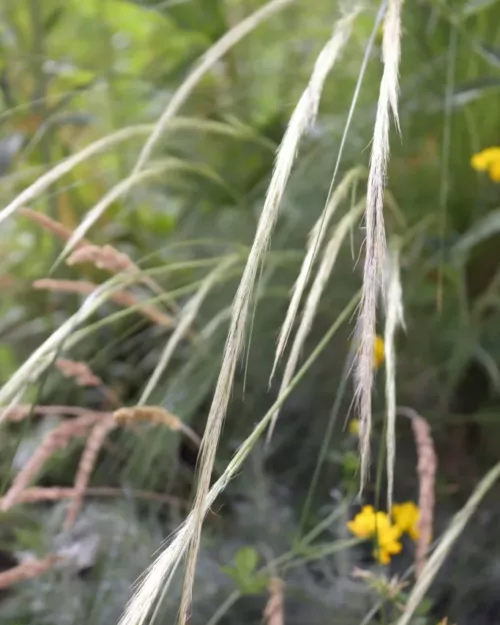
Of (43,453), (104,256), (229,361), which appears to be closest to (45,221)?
(104,256)

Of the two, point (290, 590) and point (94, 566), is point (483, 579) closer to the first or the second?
point (290, 590)

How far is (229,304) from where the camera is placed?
65 centimetres

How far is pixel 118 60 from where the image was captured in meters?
0.81

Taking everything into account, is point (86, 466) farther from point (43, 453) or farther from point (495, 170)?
point (495, 170)

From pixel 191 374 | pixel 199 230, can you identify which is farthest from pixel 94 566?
pixel 199 230

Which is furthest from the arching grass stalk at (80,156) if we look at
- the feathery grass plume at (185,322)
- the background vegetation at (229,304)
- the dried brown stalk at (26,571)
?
the dried brown stalk at (26,571)

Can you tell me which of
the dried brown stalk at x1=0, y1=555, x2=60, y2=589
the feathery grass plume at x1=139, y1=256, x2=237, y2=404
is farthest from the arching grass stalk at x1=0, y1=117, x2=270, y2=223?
the dried brown stalk at x1=0, y1=555, x2=60, y2=589

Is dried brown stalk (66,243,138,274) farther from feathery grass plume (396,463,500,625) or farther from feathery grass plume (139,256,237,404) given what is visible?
feathery grass plume (396,463,500,625)

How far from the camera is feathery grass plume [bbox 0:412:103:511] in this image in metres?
0.42

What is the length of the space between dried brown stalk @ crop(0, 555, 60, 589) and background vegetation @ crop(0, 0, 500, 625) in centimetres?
3

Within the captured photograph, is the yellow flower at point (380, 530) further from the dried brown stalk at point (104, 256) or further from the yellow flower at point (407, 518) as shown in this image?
the dried brown stalk at point (104, 256)

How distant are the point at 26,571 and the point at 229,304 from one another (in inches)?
12.0

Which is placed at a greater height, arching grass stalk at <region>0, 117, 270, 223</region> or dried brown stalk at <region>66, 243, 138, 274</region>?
arching grass stalk at <region>0, 117, 270, 223</region>

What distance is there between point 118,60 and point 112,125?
0.11 meters
